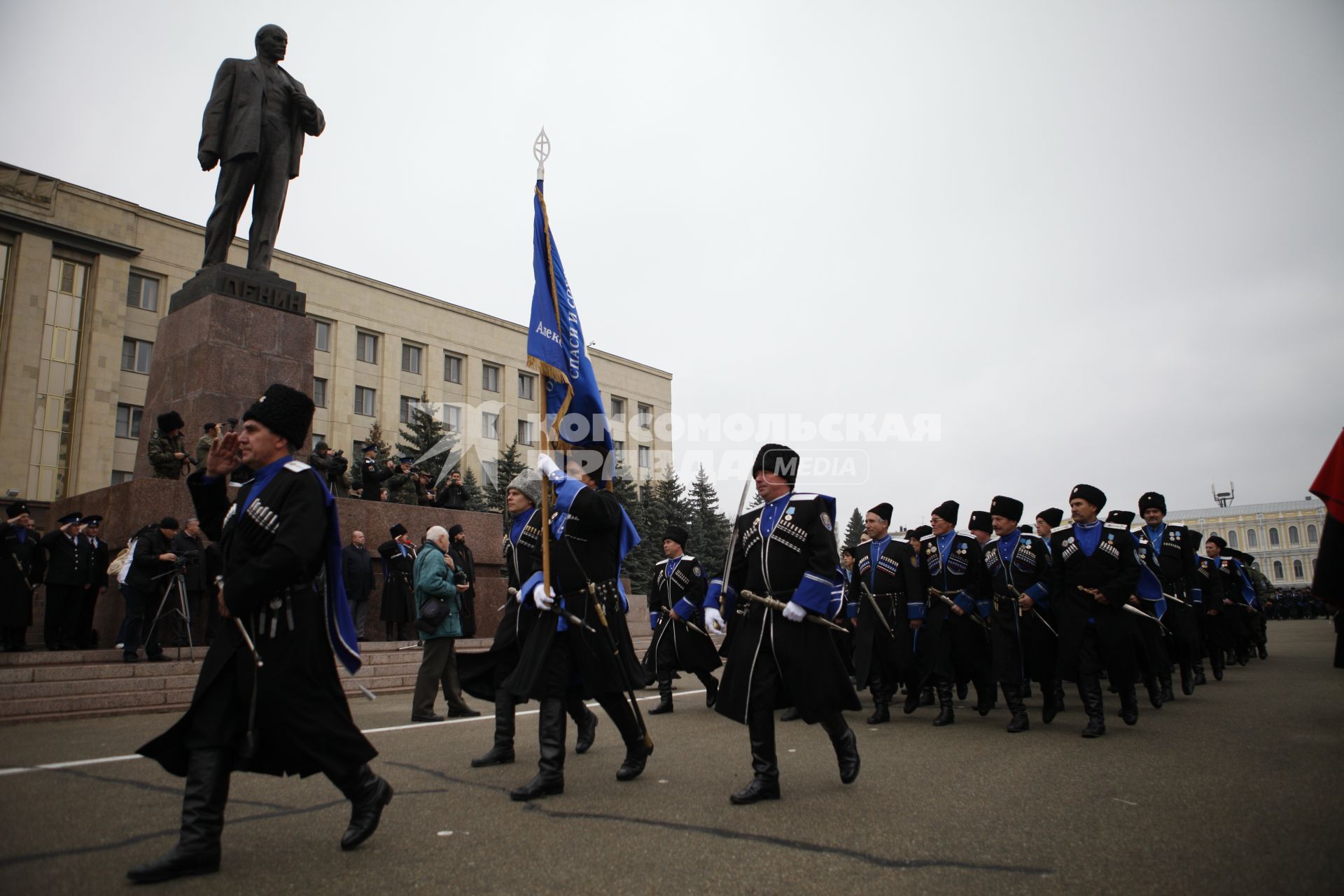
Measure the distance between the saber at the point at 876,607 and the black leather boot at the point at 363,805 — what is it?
5.46 m

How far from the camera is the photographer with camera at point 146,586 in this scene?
33.1 ft

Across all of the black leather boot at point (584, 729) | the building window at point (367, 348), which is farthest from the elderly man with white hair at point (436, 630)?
the building window at point (367, 348)

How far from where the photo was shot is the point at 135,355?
128 ft

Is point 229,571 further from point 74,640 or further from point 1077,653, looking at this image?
point 74,640

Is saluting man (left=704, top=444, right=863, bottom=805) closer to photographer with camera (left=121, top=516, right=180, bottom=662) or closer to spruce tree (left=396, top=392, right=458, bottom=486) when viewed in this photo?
photographer with camera (left=121, top=516, right=180, bottom=662)

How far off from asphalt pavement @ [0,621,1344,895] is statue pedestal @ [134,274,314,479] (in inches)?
239

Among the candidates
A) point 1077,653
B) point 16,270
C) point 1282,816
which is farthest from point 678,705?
point 16,270

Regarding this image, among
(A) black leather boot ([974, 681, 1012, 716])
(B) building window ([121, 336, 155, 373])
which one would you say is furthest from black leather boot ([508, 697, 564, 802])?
(B) building window ([121, 336, 155, 373])

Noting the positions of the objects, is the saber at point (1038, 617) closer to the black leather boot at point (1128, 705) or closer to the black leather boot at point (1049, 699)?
the black leather boot at point (1049, 699)

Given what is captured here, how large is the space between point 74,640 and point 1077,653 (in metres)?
11.8

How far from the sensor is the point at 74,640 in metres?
11.5

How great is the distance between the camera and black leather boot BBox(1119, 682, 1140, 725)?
315 inches

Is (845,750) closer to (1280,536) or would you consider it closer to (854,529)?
(854,529)

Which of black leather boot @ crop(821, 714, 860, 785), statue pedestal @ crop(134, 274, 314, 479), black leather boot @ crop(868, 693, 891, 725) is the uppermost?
statue pedestal @ crop(134, 274, 314, 479)
